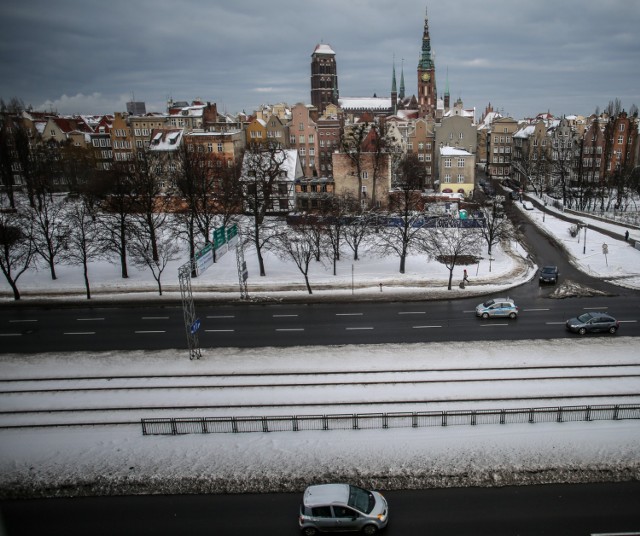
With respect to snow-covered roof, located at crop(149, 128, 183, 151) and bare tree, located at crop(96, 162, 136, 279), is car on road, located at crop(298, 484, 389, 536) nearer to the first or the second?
bare tree, located at crop(96, 162, 136, 279)

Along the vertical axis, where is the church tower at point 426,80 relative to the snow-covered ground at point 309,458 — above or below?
above

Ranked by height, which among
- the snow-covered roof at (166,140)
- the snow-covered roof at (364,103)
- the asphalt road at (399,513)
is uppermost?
the snow-covered roof at (364,103)

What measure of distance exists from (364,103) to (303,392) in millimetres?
167671

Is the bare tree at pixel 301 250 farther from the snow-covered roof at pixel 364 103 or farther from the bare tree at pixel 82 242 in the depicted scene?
the snow-covered roof at pixel 364 103

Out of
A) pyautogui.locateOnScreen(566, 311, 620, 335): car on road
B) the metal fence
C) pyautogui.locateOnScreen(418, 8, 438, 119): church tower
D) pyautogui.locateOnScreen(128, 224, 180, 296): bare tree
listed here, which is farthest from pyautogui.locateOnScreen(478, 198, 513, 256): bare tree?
pyautogui.locateOnScreen(418, 8, 438, 119): church tower

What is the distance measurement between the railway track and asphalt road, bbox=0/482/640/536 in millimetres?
4838

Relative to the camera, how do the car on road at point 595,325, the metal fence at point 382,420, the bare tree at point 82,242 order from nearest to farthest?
the metal fence at point 382,420
the car on road at point 595,325
the bare tree at point 82,242

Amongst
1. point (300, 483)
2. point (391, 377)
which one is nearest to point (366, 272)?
point (391, 377)

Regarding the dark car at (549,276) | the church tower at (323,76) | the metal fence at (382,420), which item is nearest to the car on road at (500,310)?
the dark car at (549,276)

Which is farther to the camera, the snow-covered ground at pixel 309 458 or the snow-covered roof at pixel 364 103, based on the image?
the snow-covered roof at pixel 364 103

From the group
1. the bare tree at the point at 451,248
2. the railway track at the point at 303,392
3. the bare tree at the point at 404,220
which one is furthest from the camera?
the bare tree at the point at 404,220

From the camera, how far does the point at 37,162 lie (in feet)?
234

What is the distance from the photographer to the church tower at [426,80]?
15325 centimetres

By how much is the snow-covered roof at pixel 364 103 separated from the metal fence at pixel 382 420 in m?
166
